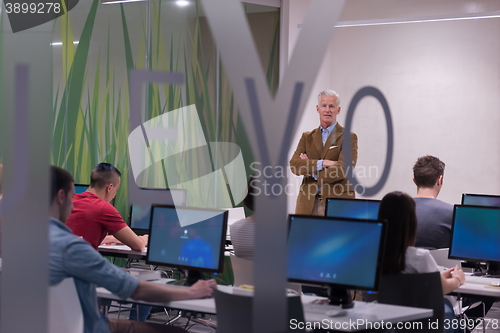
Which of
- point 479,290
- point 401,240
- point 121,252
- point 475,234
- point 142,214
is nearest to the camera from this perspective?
point 401,240

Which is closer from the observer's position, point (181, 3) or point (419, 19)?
point (181, 3)

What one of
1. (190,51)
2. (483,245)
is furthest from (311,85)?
(483,245)

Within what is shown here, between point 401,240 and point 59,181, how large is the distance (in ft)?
5.01

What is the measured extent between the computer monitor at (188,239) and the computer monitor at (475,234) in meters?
1.43

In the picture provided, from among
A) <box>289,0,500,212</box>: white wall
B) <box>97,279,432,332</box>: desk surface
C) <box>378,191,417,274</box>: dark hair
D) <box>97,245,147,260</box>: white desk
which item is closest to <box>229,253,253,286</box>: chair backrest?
<box>97,279,432,332</box>: desk surface

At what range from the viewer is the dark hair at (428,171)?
394 centimetres

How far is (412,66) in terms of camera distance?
6473 millimetres

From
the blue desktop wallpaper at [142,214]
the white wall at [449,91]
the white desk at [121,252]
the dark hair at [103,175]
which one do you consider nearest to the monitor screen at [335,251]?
the blue desktop wallpaper at [142,214]

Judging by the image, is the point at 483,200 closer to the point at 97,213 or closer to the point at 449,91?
the point at 449,91

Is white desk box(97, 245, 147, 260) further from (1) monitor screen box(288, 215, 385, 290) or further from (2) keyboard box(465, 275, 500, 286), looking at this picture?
(2) keyboard box(465, 275, 500, 286)

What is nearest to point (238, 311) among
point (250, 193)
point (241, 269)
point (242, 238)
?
point (250, 193)

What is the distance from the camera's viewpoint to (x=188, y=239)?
3.32m

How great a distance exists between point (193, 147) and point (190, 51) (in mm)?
465

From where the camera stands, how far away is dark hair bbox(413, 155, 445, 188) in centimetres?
394
